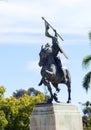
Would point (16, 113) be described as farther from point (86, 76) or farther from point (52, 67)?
point (52, 67)

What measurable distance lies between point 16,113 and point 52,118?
1370 inches

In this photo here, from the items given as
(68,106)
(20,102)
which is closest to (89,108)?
(20,102)

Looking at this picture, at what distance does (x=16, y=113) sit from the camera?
6494 centimetres

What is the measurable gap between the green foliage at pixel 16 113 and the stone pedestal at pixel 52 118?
31137 millimetres

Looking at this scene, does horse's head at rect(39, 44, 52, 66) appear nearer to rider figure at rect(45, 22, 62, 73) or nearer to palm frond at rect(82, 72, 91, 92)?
rider figure at rect(45, 22, 62, 73)

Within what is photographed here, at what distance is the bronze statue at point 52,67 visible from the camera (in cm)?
3077

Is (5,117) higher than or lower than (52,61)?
lower

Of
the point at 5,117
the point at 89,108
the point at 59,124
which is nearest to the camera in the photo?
the point at 59,124

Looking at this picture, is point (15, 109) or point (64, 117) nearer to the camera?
point (64, 117)

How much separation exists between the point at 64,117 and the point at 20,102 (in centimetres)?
3670

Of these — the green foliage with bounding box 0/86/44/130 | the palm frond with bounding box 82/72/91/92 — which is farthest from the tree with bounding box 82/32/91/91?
the green foliage with bounding box 0/86/44/130

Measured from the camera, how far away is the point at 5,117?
63844 millimetres

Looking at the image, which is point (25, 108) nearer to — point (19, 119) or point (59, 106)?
point (19, 119)

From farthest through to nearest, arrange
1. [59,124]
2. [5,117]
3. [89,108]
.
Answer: [89,108] → [5,117] → [59,124]
